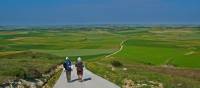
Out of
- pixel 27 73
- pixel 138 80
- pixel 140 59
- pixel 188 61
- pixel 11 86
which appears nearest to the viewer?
pixel 11 86

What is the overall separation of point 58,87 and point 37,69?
1056 cm

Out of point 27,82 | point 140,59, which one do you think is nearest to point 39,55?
point 140,59

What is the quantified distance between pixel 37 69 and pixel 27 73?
11.8 ft

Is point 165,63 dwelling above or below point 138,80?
below

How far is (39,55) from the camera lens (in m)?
68.0

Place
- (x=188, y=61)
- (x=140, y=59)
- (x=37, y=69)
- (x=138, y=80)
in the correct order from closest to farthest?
(x=138, y=80)
(x=37, y=69)
(x=188, y=61)
(x=140, y=59)

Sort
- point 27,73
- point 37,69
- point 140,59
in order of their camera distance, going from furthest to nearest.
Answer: point 140,59 < point 37,69 < point 27,73

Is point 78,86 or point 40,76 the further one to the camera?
point 40,76

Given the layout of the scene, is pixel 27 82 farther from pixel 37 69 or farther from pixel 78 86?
pixel 37 69

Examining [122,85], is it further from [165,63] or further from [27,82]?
[165,63]

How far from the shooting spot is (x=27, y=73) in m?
32.3

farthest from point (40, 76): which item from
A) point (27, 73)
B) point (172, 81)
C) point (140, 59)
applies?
point (140, 59)

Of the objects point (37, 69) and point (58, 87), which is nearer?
point (58, 87)

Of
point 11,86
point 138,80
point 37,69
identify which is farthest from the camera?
point 37,69
